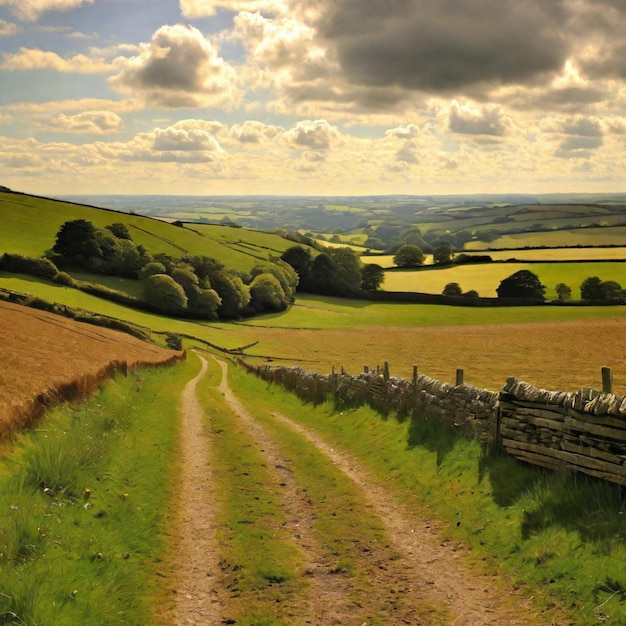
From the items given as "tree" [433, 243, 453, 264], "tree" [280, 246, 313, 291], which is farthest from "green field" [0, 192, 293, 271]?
"tree" [433, 243, 453, 264]

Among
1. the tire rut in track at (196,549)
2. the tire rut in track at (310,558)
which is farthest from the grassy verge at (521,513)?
the tire rut in track at (196,549)

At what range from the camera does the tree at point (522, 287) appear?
349 ft

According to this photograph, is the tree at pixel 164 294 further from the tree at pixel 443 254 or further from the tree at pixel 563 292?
the tree at pixel 443 254

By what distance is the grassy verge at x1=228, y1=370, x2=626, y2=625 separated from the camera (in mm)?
8078

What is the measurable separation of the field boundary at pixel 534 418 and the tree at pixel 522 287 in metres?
94.1

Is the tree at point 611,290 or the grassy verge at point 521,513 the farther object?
the tree at point 611,290

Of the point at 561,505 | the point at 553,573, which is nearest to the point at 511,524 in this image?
the point at 561,505

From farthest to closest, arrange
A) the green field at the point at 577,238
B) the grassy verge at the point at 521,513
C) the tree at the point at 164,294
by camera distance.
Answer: the green field at the point at 577,238 < the tree at the point at 164,294 < the grassy verge at the point at 521,513

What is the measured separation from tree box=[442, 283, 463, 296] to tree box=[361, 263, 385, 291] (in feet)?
59.4

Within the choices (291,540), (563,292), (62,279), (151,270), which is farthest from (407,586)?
(563,292)

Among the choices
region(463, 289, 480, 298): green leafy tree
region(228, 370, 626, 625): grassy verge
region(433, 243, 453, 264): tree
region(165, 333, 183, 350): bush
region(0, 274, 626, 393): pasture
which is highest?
region(433, 243, 453, 264): tree

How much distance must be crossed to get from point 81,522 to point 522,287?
106 m

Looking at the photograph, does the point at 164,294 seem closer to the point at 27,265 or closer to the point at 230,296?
the point at 230,296

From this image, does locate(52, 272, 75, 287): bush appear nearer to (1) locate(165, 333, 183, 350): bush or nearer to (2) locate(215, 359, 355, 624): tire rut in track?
(1) locate(165, 333, 183, 350): bush
